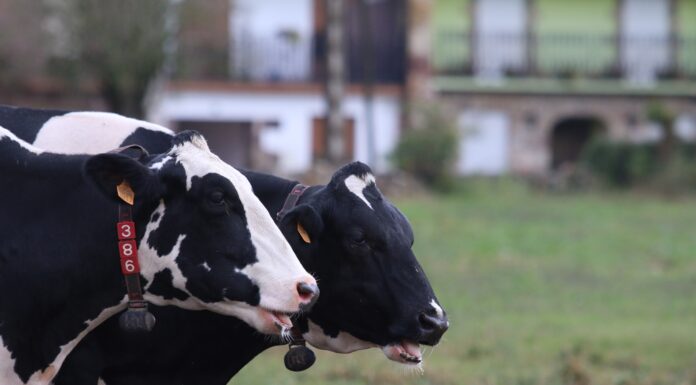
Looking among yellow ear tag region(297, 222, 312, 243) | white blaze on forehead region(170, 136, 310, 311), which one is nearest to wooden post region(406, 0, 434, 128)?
yellow ear tag region(297, 222, 312, 243)

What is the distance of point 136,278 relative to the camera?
19.2 ft

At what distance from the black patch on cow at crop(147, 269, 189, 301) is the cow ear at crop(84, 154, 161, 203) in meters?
0.31

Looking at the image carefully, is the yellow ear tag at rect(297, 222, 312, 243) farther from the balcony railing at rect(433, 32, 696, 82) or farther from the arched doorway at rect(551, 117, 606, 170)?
the arched doorway at rect(551, 117, 606, 170)

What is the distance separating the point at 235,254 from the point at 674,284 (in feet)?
40.1

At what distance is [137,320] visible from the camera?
5.88 m

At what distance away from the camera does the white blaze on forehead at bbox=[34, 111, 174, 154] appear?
702 centimetres

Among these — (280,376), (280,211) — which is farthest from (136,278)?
(280,376)

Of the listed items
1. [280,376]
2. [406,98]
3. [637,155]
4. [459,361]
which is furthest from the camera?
[406,98]

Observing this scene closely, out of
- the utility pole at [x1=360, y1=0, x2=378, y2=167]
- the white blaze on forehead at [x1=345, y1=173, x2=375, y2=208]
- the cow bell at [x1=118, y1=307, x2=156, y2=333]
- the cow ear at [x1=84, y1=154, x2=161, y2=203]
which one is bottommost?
the utility pole at [x1=360, y1=0, x2=378, y2=167]

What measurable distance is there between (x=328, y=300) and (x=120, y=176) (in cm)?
150

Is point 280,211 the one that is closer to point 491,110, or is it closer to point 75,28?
point 75,28

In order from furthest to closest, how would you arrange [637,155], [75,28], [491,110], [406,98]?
[491,110] < [406,98] < [637,155] < [75,28]

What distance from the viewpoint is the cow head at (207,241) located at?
5.68 metres

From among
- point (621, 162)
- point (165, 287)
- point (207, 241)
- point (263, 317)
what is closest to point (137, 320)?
point (165, 287)
